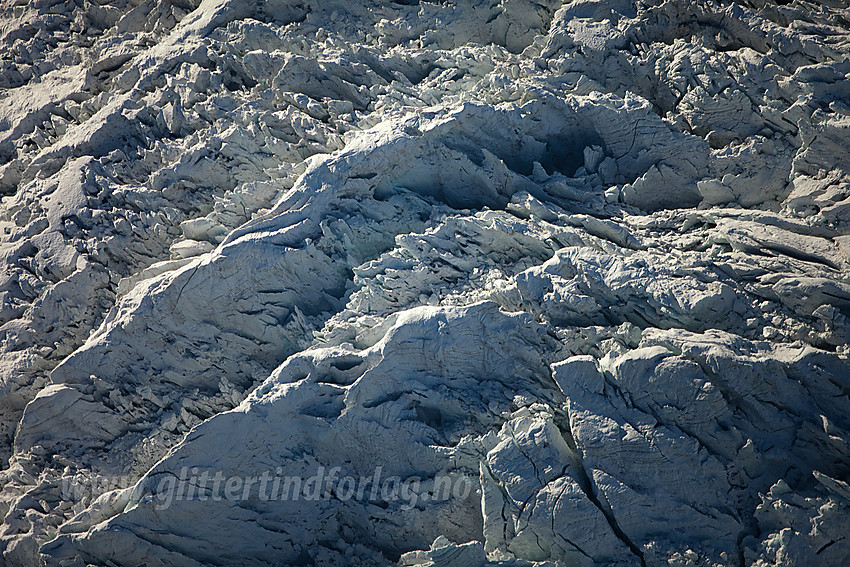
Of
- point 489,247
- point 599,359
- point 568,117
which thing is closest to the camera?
point 599,359

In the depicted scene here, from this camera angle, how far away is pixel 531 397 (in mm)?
7723

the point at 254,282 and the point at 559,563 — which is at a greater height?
the point at 254,282

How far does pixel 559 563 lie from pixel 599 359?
247cm

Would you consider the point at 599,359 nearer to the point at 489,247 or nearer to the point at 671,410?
the point at 671,410

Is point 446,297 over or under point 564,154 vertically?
under

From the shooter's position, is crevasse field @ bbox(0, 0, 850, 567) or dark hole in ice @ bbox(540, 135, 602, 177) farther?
dark hole in ice @ bbox(540, 135, 602, 177)

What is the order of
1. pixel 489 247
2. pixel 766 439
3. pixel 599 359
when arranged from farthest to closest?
pixel 489 247, pixel 599 359, pixel 766 439

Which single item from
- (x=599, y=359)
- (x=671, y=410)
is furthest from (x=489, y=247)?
(x=671, y=410)

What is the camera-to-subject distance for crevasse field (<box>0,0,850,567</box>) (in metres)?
6.92

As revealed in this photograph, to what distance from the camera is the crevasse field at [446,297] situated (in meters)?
6.92

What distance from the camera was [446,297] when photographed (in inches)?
330

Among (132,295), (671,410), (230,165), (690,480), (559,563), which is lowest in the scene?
(559,563)

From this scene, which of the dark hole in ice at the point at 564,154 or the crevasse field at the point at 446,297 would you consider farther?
the dark hole in ice at the point at 564,154

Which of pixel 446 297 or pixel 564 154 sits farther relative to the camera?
pixel 564 154
